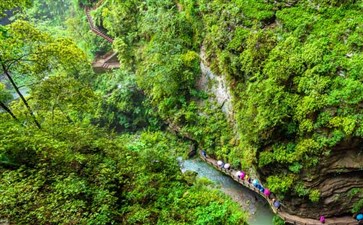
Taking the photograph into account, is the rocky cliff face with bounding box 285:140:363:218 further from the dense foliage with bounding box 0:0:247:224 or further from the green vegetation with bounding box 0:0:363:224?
the dense foliage with bounding box 0:0:247:224

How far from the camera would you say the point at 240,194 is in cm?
1545

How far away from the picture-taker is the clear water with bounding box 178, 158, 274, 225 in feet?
46.7

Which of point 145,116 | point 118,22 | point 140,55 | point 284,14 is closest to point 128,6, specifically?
point 118,22

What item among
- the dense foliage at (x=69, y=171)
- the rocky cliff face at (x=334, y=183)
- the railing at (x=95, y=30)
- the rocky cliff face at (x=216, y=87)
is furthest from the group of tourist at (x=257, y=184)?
the railing at (x=95, y=30)

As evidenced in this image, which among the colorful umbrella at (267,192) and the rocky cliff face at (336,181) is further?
the colorful umbrella at (267,192)

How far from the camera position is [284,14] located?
41.6 feet

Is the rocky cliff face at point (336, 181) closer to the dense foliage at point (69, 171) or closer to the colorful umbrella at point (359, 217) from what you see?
the colorful umbrella at point (359, 217)

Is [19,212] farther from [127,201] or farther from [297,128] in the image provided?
[297,128]

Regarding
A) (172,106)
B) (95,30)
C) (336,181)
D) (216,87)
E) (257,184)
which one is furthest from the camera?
(95,30)

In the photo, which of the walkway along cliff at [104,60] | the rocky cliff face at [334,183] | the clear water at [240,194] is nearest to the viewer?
the rocky cliff face at [334,183]

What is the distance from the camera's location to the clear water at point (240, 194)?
14.2 m

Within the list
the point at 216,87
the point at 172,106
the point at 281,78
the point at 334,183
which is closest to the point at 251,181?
the point at 334,183

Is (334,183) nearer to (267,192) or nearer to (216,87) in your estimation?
(267,192)

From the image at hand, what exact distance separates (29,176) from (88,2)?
2425cm
